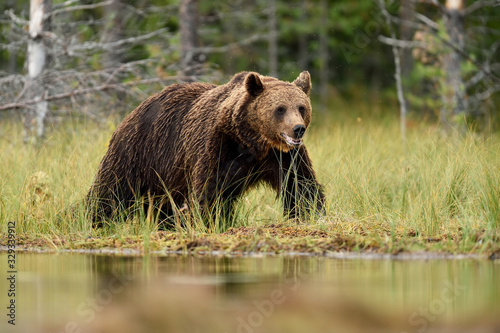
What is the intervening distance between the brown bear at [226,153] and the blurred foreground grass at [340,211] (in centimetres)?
28

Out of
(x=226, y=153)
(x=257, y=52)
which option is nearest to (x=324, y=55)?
(x=257, y=52)

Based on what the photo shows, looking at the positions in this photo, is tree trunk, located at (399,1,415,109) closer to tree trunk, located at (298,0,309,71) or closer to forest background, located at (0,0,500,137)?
forest background, located at (0,0,500,137)

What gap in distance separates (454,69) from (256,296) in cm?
1050

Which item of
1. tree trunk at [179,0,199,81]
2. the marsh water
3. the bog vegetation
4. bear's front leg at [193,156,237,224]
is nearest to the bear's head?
bear's front leg at [193,156,237,224]

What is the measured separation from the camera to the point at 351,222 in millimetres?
6848

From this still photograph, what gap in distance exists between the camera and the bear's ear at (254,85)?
7.21 meters

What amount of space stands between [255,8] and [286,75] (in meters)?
2.54

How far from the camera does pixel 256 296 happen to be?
4430 millimetres

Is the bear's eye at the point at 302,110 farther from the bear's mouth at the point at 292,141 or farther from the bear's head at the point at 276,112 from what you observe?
the bear's mouth at the point at 292,141

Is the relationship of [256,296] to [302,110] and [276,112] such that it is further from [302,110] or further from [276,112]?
[302,110]

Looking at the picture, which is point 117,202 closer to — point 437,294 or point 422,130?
point 437,294

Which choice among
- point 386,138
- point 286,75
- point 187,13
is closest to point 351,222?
point 386,138

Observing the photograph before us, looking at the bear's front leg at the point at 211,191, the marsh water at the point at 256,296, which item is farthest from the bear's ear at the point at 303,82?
the marsh water at the point at 256,296

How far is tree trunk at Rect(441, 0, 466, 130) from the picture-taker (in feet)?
44.5
